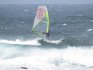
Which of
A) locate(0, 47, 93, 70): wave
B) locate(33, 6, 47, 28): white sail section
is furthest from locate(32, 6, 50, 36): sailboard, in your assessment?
locate(0, 47, 93, 70): wave

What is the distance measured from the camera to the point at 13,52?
50562mm

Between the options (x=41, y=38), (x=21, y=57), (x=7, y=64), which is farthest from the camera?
(x=41, y=38)

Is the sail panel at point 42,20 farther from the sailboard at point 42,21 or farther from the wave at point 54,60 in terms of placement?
the wave at point 54,60

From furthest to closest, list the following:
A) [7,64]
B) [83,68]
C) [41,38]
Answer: [41,38] < [7,64] < [83,68]

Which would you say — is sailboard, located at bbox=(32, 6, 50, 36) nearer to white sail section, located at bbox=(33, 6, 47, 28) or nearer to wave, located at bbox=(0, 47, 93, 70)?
white sail section, located at bbox=(33, 6, 47, 28)

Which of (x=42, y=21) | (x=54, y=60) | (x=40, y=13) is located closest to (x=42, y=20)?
(x=42, y=21)

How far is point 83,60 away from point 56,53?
5.37 meters

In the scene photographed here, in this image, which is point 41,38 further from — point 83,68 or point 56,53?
point 83,68

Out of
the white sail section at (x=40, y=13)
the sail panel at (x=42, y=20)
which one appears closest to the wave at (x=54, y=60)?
the sail panel at (x=42, y=20)

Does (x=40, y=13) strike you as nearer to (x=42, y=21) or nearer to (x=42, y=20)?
(x=42, y=20)

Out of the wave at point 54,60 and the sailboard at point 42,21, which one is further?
the sailboard at point 42,21

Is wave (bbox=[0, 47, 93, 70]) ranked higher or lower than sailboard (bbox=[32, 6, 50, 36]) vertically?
lower

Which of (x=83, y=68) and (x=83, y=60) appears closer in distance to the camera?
(x=83, y=68)

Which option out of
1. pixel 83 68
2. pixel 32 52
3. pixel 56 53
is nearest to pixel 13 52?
pixel 32 52
